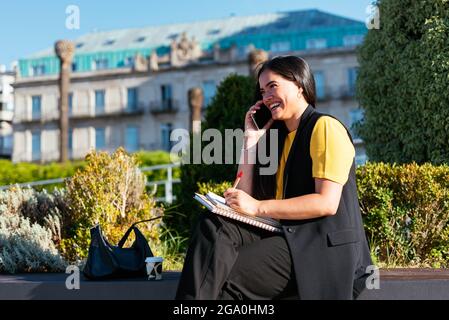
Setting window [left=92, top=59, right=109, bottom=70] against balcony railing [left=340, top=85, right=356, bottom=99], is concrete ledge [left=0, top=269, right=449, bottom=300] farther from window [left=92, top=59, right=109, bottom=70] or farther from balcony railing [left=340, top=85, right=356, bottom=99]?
window [left=92, top=59, right=109, bottom=70]

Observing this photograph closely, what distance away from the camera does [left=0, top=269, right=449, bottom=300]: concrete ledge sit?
3.55 metres

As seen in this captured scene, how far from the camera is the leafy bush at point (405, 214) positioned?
17.1ft

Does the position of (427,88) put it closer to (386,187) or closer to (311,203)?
(386,187)

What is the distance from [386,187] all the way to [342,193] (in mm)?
2251

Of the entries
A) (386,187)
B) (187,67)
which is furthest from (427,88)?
(187,67)

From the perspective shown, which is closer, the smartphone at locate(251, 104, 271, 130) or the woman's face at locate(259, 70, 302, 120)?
the woman's face at locate(259, 70, 302, 120)

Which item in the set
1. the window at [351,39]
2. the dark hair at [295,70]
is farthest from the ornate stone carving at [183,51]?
the dark hair at [295,70]

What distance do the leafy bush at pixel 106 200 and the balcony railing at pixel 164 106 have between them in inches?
1645

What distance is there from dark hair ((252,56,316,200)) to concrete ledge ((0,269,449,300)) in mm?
713

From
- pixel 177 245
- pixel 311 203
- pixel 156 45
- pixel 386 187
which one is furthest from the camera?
pixel 156 45

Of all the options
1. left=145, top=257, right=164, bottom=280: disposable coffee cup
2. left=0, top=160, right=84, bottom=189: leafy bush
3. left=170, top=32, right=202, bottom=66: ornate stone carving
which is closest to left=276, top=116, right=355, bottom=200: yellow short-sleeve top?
left=145, top=257, right=164, bottom=280: disposable coffee cup

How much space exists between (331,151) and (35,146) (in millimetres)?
50673

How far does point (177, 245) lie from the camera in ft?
21.8
